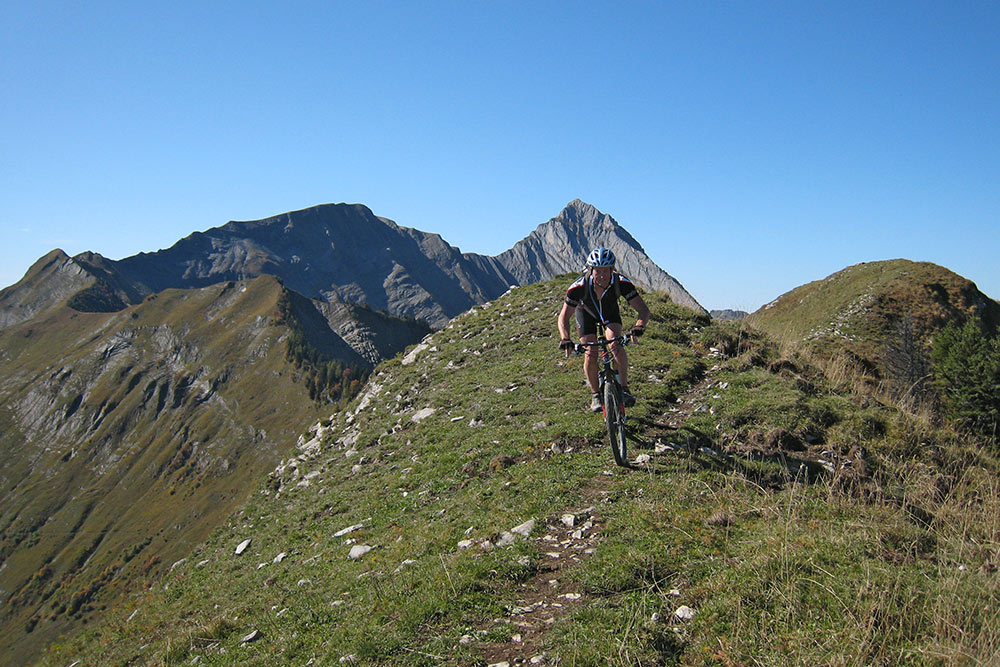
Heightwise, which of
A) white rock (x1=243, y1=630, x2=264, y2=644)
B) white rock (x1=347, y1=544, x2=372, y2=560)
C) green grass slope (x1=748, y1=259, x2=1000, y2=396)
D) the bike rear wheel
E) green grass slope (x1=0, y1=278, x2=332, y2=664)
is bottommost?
green grass slope (x1=0, y1=278, x2=332, y2=664)

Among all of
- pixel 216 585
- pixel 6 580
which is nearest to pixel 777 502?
pixel 216 585

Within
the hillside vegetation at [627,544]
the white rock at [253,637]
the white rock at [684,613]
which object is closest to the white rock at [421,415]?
the hillside vegetation at [627,544]

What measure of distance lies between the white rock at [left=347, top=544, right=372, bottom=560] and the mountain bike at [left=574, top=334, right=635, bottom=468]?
448cm

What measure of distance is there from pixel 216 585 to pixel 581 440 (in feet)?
24.9

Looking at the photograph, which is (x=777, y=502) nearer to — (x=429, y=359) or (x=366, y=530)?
(x=366, y=530)

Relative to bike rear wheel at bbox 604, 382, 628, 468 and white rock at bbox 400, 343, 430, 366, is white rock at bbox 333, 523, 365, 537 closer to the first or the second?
bike rear wheel at bbox 604, 382, 628, 468

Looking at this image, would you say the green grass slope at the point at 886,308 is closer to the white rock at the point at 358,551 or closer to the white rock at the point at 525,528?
the white rock at the point at 525,528

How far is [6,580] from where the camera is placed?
144 metres

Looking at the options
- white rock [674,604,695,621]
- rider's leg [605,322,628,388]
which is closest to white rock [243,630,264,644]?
white rock [674,604,695,621]

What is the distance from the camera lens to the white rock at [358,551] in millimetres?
9102

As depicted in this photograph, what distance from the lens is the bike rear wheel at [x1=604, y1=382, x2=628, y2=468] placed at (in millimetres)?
9672

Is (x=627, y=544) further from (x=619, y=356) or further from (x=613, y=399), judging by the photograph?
(x=619, y=356)

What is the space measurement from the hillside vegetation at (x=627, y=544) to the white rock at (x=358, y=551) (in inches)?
2.8

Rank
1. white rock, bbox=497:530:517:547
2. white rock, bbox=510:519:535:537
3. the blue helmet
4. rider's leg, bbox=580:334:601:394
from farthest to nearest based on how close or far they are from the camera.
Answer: rider's leg, bbox=580:334:601:394 < the blue helmet < white rock, bbox=510:519:535:537 < white rock, bbox=497:530:517:547
